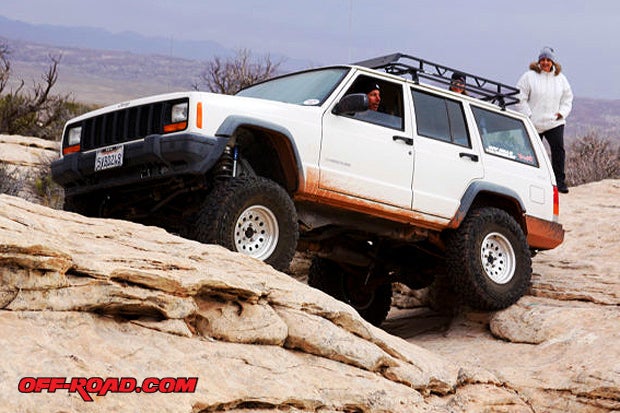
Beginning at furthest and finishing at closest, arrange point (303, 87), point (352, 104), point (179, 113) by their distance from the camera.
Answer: point (303, 87) → point (352, 104) → point (179, 113)

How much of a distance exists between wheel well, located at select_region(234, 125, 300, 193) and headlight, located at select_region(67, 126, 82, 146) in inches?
47.0

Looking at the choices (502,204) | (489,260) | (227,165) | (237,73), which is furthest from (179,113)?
(237,73)

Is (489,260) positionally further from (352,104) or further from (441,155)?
(352,104)

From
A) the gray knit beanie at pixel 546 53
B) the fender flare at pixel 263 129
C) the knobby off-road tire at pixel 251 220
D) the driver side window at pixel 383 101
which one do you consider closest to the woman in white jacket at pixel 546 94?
the gray knit beanie at pixel 546 53

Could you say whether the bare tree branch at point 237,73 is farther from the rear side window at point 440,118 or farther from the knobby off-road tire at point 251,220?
the knobby off-road tire at point 251,220

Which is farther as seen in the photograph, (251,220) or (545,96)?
(545,96)

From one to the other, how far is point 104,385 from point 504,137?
5456mm

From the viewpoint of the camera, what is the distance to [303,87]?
6.45 m

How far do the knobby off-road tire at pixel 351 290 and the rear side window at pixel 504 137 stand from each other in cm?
189

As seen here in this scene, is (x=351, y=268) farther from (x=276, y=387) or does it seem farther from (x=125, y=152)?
(x=276, y=387)

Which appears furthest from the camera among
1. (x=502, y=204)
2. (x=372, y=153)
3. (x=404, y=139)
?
(x=502, y=204)

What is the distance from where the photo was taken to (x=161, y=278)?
3.83 metres

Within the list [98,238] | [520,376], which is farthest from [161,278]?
[520,376]

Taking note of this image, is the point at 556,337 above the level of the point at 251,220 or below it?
below
